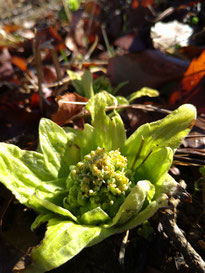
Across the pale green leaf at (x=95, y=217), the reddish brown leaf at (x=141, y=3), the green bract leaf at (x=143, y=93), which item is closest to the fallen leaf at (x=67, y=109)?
the green bract leaf at (x=143, y=93)

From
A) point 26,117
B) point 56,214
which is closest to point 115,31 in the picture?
point 26,117

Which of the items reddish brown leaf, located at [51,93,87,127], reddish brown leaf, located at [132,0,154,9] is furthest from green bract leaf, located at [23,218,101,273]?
reddish brown leaf, located at [132,0,154,9]

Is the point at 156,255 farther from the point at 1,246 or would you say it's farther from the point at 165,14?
the point at 165,14

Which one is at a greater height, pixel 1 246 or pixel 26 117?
pixel 26 117

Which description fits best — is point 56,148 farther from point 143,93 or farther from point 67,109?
point 143,93

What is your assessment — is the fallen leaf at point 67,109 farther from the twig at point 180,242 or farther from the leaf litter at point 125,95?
the twig at point 180,242

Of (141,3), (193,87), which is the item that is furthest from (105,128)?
(141,3)
